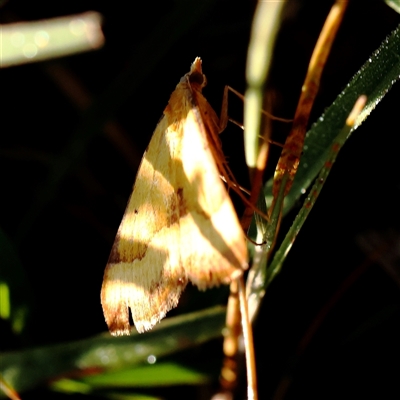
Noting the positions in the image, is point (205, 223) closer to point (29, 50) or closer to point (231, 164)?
point (29, 50)

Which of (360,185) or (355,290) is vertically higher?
(360,185)

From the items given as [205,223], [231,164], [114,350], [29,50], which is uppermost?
[231,164]

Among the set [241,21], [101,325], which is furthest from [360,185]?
[101,325]

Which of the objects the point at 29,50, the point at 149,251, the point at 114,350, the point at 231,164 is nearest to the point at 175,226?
the point at 149,251

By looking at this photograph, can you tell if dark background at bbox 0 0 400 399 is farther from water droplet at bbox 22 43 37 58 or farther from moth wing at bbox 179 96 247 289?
water droplet at bbox 22 43 37 58

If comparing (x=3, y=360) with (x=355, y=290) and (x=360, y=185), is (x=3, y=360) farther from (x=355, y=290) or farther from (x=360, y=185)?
(x=360, y=185)
